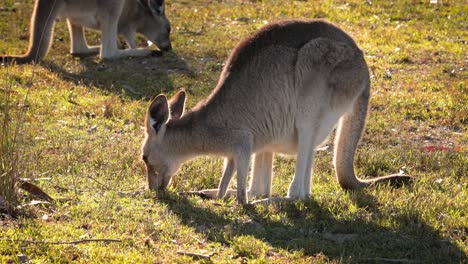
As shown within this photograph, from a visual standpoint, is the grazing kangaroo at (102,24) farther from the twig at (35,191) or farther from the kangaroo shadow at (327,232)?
the kangaroo shadow at (327,232)

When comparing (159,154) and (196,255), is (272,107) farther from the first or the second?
(196,255)

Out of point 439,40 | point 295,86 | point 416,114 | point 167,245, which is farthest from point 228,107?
point 439,40

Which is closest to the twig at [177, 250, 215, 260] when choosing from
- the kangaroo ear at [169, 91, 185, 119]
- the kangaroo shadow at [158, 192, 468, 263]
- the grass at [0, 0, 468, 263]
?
the grass at [0, 0, 468, 263]

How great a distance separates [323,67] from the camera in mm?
6051

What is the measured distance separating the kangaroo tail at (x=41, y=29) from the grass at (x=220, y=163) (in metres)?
0.20

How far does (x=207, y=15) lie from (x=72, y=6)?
8.98 feet

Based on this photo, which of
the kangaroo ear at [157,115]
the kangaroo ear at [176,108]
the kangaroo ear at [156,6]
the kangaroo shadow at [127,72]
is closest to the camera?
the kangaroo ear at [157,115]

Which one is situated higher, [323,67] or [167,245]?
[323,67]

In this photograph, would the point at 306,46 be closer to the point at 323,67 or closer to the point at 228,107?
the point at 323,67

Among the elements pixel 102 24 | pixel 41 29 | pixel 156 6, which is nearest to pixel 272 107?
pixel 41 29

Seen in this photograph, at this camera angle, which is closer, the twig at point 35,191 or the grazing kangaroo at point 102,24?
the twig at point 35,191

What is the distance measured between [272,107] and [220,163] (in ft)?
3.52

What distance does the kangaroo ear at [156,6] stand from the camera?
11.4 meters

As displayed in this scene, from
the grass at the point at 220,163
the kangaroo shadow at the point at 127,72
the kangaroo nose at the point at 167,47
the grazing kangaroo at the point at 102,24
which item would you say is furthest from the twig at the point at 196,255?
the kangaroo nose at the point at 167,47
